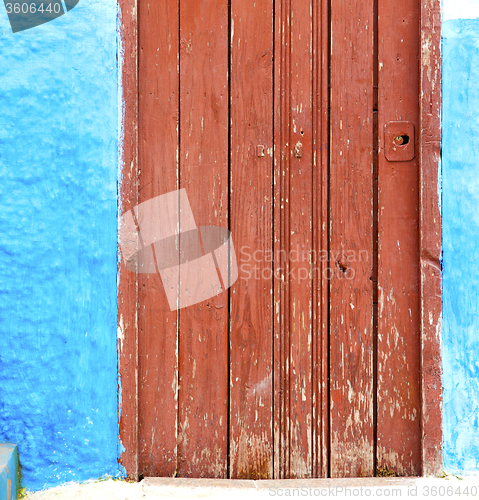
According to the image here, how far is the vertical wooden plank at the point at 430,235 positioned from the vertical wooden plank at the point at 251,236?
0.51m

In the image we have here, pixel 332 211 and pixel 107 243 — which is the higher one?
pixel 332 211

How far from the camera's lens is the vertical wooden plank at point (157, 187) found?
1390 mm

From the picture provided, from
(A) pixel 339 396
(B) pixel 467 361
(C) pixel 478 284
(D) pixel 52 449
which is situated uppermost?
(C) pixel 478 284

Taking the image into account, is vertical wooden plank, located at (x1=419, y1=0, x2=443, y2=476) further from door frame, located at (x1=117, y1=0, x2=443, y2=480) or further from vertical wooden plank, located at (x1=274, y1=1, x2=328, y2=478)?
vertical wooden plank, located at (x1=274, y1=1, x2=328, y2=478)

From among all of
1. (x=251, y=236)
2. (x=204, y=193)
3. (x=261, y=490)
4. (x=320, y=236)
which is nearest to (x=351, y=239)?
(x=320, y=236)

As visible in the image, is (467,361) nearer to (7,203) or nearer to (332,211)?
(332,211)

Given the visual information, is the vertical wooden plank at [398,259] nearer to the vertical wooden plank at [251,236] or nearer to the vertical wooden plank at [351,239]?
the vertical wooden plank at [351,239]

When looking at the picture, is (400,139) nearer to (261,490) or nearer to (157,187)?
(157,187)

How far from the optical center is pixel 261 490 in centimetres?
131

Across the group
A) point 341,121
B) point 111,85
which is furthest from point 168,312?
point 341,121

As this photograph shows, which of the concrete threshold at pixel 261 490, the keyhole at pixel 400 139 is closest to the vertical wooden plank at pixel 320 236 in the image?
the concrete threshold at pixel 261 490

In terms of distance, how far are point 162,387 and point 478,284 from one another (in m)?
1.13

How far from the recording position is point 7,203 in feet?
4.34

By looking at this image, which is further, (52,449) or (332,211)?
(332,211)
